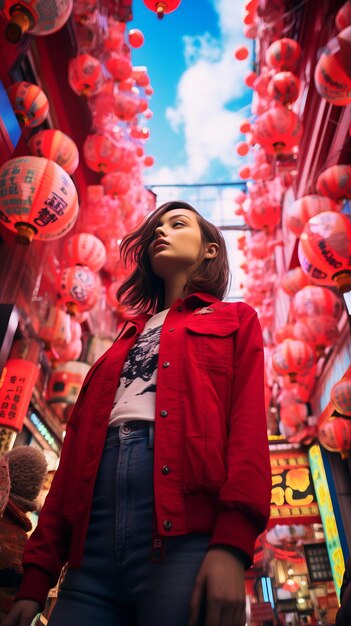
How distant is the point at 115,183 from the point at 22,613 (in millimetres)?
7618

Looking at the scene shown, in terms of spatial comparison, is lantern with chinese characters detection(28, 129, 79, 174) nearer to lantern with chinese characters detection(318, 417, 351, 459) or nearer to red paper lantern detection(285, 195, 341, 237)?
red paper lantern detection(285, 195, 341, 237)

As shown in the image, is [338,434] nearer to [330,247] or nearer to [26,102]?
[330,247]

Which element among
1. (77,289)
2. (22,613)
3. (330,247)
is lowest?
(22,613)

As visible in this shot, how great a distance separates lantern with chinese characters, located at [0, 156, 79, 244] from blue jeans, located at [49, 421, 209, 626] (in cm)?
325

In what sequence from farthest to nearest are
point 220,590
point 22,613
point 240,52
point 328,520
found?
point 240,52
point 328,520
point 22,613
point 220,590

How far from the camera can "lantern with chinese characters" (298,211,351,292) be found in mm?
4203

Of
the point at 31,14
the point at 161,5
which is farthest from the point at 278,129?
the point at 31,14

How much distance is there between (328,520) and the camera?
6910 millimetres

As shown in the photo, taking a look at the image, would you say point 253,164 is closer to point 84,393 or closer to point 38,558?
point 84,393

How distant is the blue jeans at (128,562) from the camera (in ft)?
3.13

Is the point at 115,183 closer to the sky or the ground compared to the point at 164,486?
closer to the sky

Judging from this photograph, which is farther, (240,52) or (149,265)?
(240,52)

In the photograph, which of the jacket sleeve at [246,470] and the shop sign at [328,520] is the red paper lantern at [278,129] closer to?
the shop sign at [328,520]

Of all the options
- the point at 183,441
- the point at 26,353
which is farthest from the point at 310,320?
the point at 183,441
